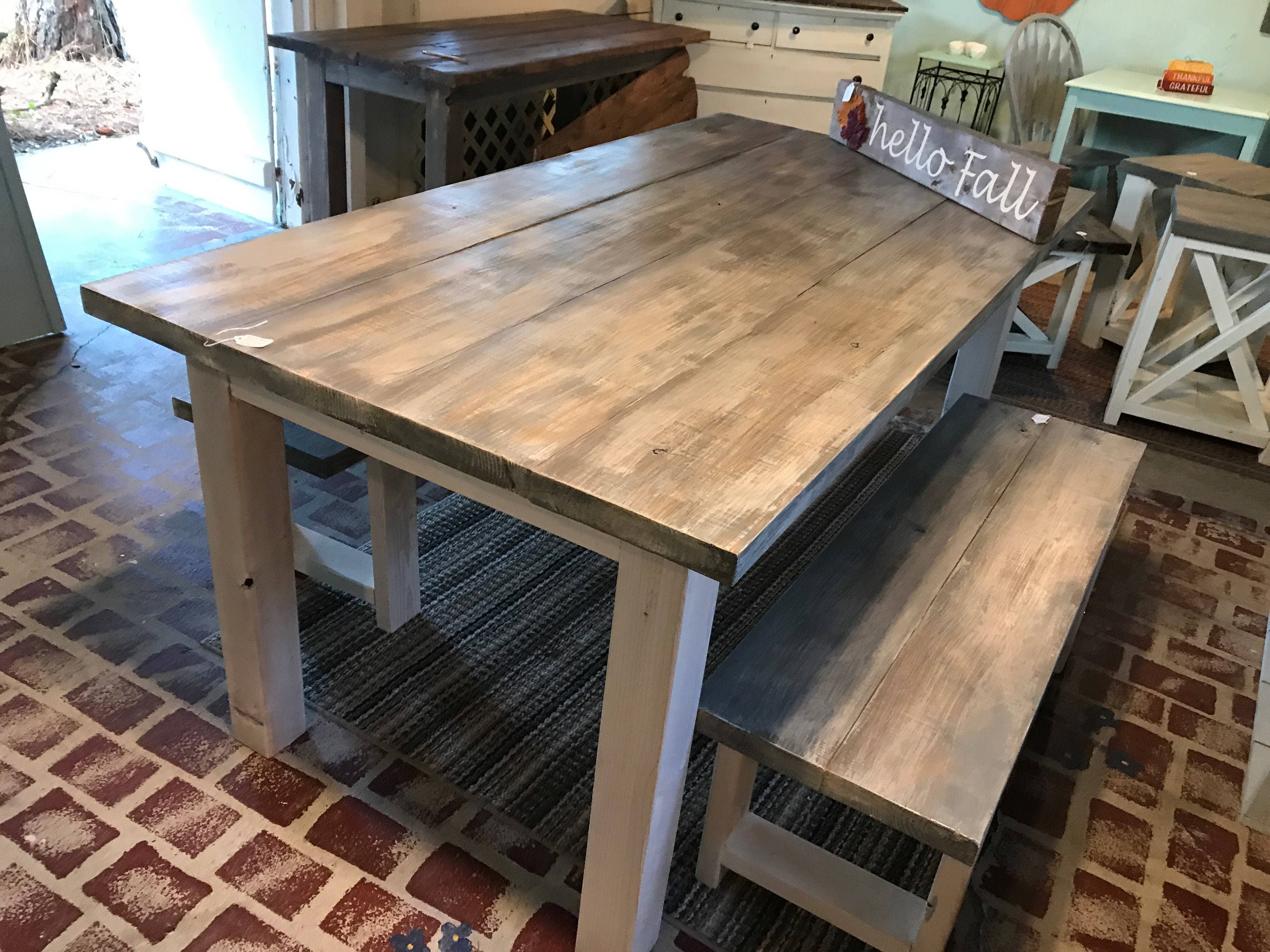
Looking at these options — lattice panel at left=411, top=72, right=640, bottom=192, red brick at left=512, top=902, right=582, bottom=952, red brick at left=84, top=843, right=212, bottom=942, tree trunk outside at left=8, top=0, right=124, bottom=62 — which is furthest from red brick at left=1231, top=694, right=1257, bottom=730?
tree trunk outside at left=8, top=0, right=124, bottom=62

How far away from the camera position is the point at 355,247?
133 cm

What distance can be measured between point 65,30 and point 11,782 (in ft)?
17.9

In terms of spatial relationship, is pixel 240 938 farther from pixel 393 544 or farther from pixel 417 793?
pixel 393 544

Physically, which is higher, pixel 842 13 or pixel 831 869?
pixel 842 13

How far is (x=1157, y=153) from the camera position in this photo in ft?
15.0

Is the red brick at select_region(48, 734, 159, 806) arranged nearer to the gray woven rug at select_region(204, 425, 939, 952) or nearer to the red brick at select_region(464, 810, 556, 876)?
the gray woven rug at select_region(204, 425, 939, 952)

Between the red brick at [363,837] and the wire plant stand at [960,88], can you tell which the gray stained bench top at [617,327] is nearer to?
the red brick at [363,837]

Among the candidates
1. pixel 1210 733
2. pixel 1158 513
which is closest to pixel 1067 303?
pixel 1158 513

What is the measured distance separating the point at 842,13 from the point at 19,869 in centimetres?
350

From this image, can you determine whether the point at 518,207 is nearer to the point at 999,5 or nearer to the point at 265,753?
the point at 265,753

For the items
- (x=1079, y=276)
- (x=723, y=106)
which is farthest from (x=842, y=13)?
(x=1079, y=276)

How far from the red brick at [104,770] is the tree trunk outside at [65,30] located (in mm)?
5292

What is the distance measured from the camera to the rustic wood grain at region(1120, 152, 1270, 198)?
2.88 m

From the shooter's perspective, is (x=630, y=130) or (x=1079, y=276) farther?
(x=630, y=130)
